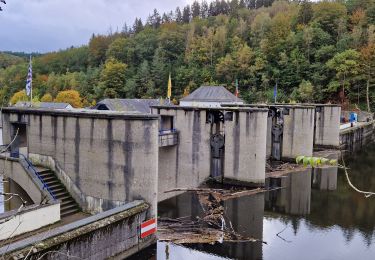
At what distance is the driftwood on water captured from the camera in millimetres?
14109

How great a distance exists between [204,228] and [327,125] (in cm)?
2406

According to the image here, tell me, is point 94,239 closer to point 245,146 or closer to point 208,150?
point 208,150

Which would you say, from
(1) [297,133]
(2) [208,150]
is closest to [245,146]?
(2) [208,150]

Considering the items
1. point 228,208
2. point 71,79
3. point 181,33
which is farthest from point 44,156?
point 181,33

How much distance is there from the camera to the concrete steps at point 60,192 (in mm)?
13675

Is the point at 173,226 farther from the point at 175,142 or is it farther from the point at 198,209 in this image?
the point at 175,142

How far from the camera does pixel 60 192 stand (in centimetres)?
1419

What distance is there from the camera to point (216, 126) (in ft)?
71.0

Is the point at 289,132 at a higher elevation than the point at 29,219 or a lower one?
higher

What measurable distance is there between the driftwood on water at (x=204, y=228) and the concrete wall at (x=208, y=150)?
248 cm

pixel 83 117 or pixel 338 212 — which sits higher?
pixel 83 117

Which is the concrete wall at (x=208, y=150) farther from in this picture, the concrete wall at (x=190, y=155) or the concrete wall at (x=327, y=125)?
the concrete wall at (x=327, y=125)

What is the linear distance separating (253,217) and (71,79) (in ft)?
208

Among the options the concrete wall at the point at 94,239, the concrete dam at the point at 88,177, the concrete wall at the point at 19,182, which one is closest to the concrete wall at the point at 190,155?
the concrete dam at the point at 88,177
